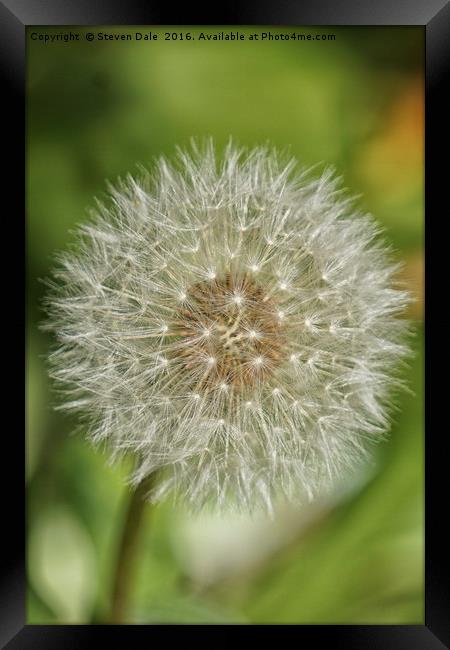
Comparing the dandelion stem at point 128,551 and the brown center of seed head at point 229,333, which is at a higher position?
the brown center of seed head at point 229,333

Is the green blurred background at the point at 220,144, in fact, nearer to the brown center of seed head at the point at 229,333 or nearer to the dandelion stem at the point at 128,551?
the dandelion stem at the point at 128,551

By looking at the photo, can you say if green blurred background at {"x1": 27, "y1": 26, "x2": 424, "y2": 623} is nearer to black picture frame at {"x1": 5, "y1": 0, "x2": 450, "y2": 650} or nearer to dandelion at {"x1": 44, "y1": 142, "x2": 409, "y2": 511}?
black picture frame at {"x1": 5, "y1": 0, "x2": 450, "y2": 650}

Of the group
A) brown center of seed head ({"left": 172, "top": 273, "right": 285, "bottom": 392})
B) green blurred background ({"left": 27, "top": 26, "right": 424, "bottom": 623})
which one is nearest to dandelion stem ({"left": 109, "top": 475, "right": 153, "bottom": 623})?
green blurred background ({"left": 27, "top": 26, "right": 424, "bottom": 623})

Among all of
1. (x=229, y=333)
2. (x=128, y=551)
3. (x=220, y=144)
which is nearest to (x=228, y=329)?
(x=229, y=333)

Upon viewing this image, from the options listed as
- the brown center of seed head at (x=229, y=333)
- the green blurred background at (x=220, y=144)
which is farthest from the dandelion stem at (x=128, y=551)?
the brown center of seed head at (x=229, y=333)

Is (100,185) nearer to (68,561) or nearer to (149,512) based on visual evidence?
(149,512)

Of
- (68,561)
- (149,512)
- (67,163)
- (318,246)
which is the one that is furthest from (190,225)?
(68,561)
